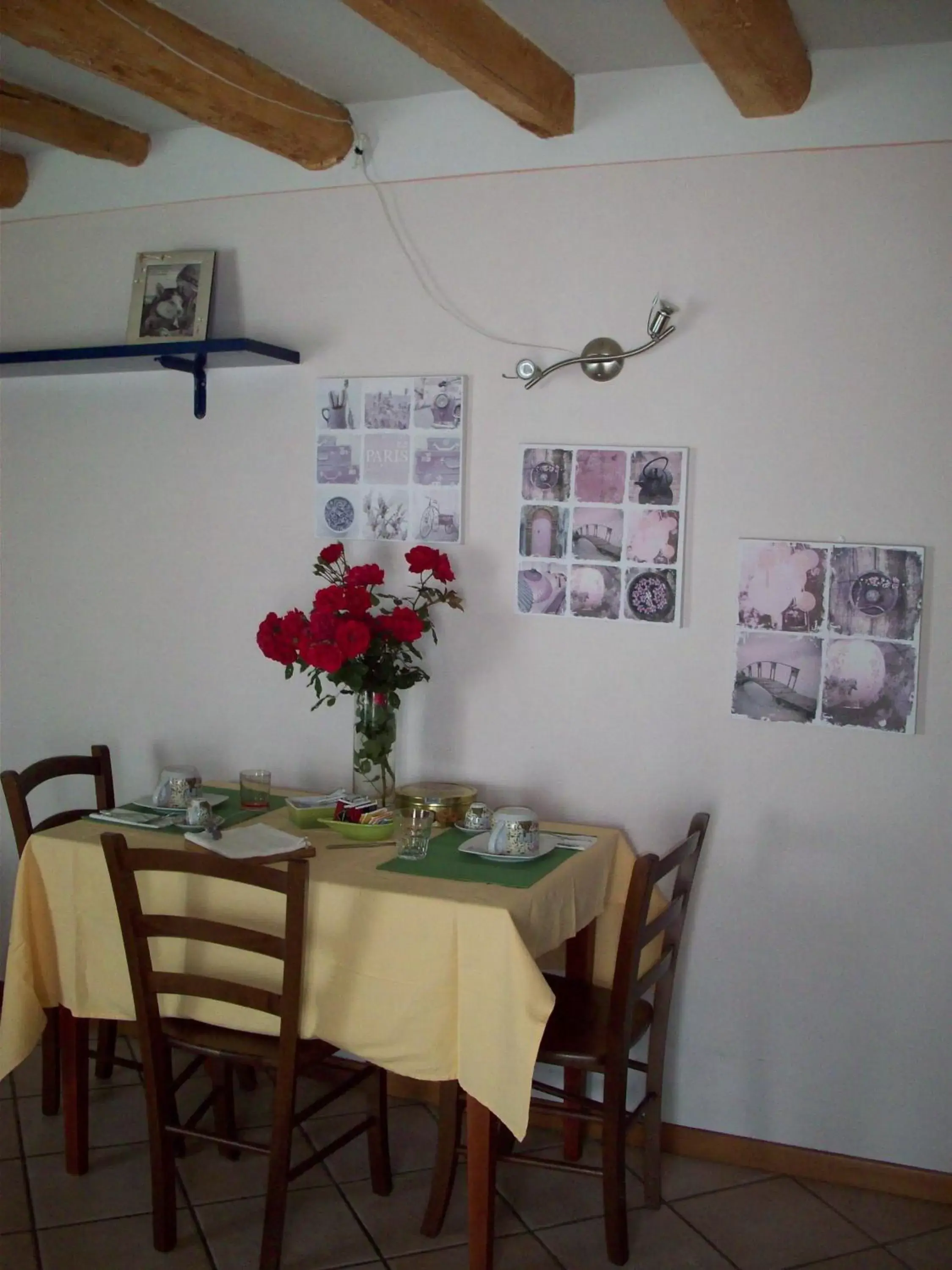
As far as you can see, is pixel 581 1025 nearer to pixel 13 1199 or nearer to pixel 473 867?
pixel 473 867

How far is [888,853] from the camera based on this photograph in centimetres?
249

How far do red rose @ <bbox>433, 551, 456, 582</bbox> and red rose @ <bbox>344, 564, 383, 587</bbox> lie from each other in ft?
0.41

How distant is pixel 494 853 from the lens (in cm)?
234

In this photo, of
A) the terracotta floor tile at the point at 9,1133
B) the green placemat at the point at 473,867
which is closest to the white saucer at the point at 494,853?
the green placemat at the point at 473,867

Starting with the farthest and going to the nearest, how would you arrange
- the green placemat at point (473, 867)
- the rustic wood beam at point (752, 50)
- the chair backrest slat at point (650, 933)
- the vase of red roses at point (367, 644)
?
the vase of red roses at point (367, 644) → the green placemat at point (473, 867) → the chair backrest slat at point (650, 933) → the rustic wood beam at point (752, 50)

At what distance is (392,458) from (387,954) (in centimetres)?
126

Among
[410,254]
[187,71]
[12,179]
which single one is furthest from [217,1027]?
[12,179]

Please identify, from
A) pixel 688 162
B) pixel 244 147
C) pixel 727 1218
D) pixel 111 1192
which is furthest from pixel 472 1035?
pixel 244 147

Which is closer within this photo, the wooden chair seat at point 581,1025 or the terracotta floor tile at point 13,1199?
the wooden chair seat at point 581,1025

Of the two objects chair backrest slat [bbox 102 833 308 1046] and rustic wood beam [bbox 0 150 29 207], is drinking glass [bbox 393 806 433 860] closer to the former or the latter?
chair backrest slat [bbox 102 833 308 1046]

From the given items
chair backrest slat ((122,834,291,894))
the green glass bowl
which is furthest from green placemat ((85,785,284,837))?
chair backrest slat ((122,834,291,894))

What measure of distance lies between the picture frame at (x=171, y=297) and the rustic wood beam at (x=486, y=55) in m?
0.91

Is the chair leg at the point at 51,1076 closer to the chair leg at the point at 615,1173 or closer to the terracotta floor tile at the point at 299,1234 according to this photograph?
the terracotta floor tile at the point at 299,1234

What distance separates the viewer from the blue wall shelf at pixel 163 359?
2811 millimetres
